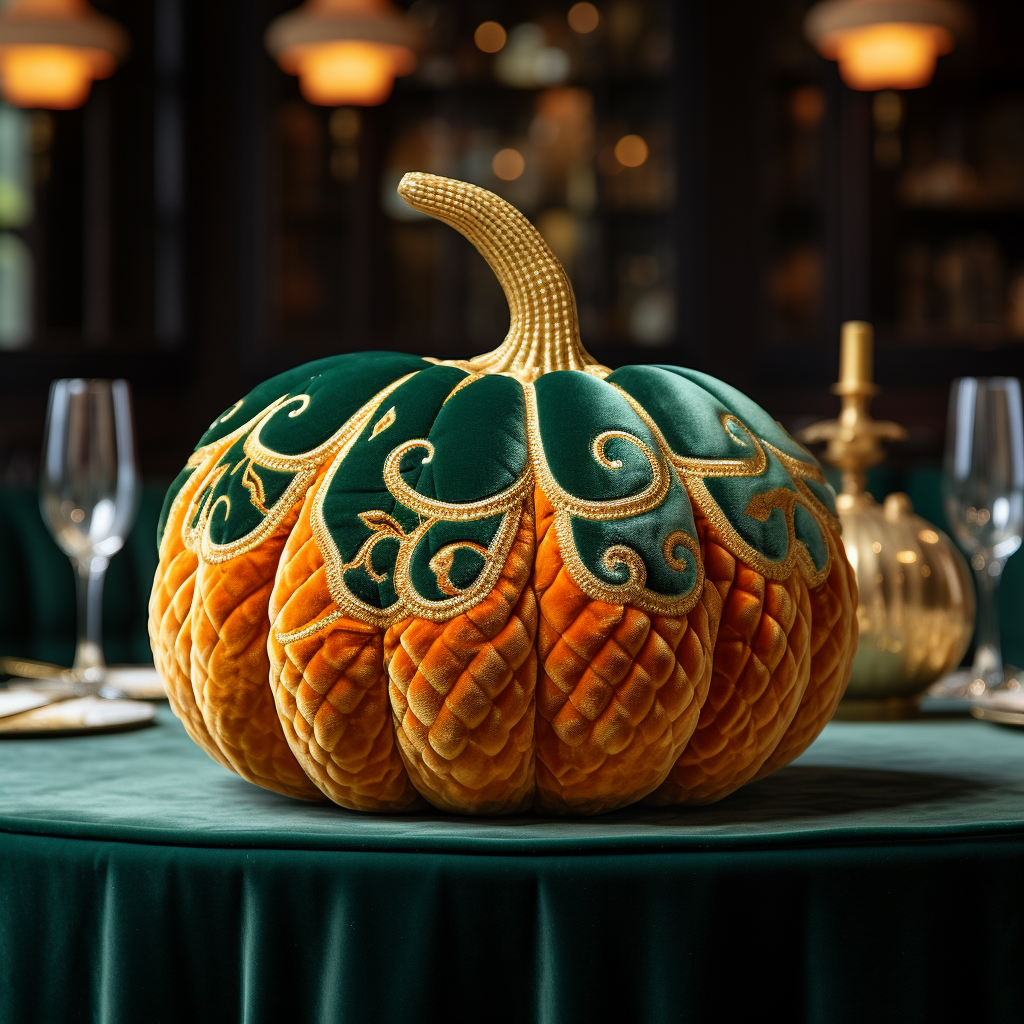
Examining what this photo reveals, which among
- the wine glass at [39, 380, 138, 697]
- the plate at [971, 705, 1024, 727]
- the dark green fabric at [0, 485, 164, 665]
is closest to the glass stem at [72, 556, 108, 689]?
the wine glass at [39, 380, 138, 697]

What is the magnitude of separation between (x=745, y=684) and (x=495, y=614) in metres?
0.13

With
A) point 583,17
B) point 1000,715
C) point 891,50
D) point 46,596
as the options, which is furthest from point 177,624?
point 583,17

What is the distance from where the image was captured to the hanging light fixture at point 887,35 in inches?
136

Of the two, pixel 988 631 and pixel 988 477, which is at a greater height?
pixel 988 477

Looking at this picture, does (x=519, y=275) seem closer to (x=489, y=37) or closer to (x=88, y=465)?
(x=88, y=465)

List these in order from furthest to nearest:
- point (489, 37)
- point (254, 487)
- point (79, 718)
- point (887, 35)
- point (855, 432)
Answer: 1. point (489, 37)
2. point (887, 35)
3. point (855, 432)
4. point (79, 718)
5. point (254, 487)

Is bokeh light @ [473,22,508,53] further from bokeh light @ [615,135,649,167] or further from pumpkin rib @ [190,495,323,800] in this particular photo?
pumpkin rib @ [190,495,323,800]

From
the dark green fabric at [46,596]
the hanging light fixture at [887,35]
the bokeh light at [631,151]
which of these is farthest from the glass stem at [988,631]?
the bokeh light at [631,151]

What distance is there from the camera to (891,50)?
358cm

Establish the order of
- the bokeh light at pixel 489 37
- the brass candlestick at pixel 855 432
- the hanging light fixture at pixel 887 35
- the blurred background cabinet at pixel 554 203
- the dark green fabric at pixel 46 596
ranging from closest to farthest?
the brass candlestick at pixel 855 432
the dark green fabric at pixel 46 596
the hanging light fixture at pixel 887 35
the blurred background cabinet at pixel 554 203
the bokeh light at pixel 489 37

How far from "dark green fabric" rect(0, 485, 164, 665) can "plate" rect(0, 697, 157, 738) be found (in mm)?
1064

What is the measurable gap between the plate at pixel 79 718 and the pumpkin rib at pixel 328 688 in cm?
33

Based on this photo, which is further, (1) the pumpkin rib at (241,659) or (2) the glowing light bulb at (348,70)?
(2) the glowing light bulb at (348,70)

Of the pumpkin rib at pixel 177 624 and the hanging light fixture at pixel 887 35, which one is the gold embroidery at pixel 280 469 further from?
the hanging light fixture at pixel 887 35
